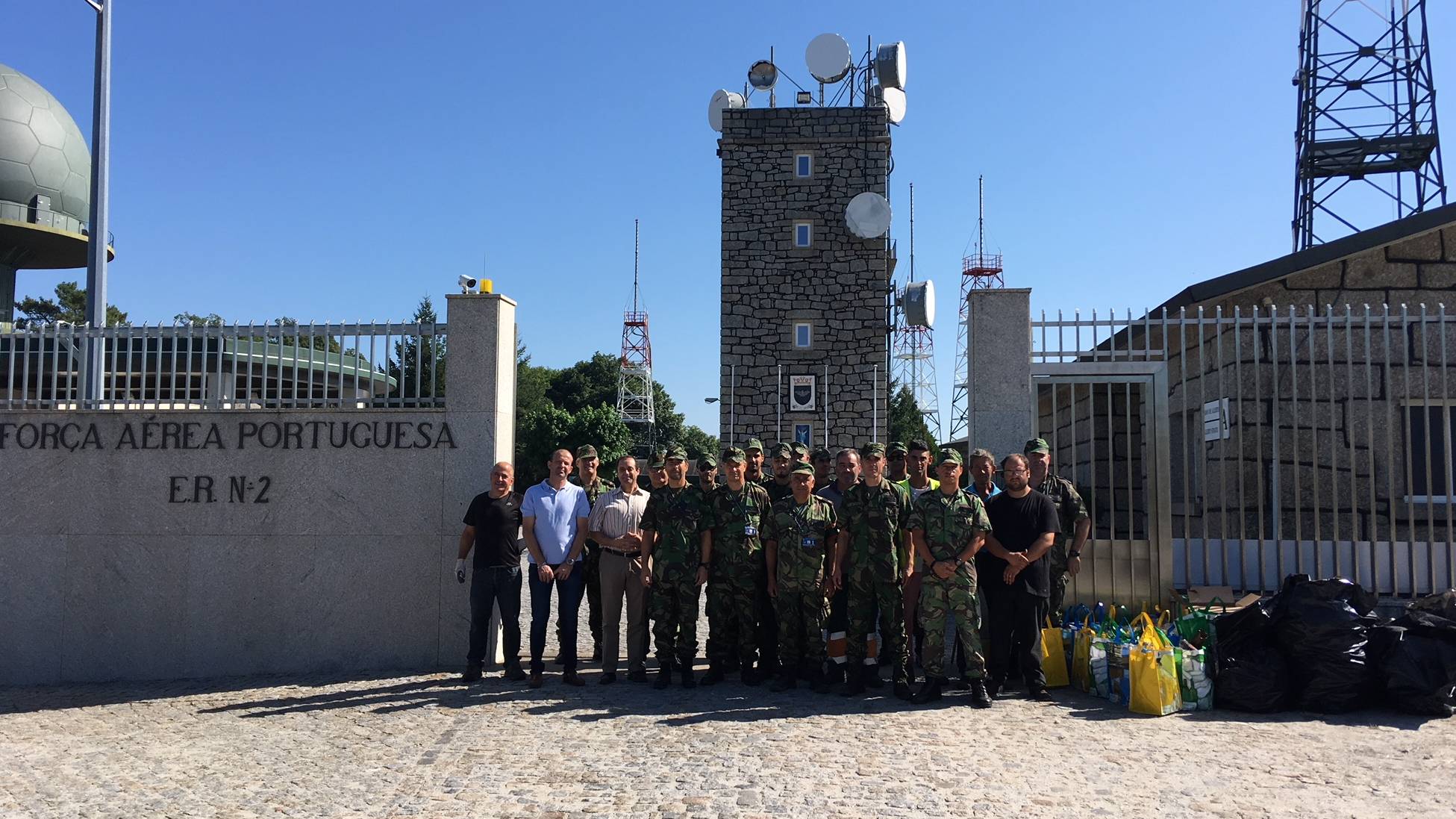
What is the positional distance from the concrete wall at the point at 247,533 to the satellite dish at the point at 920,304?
17.4m

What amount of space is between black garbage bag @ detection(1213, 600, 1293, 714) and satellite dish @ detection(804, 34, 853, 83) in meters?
26.2

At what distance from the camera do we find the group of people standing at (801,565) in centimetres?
662

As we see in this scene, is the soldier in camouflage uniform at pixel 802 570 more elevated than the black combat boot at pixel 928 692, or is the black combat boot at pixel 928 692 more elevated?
the soldier in camouflage uniform at pixel 802 570

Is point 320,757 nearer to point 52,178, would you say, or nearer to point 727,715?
point 727,715

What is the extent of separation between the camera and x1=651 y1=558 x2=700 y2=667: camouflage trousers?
7125 millimetres

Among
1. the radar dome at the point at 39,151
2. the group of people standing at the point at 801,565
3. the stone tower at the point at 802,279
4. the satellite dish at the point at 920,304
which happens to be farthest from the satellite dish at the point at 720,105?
the group of people standing at the point at 801,565

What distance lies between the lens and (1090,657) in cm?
676

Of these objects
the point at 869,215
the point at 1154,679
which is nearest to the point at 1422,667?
the point at 1154,679

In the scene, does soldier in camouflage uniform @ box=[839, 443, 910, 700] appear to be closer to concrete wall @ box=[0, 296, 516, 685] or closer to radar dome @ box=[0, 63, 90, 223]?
concrete wall @ box=[0, 296, 516, 685]

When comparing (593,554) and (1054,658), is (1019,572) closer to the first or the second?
(1054,658)

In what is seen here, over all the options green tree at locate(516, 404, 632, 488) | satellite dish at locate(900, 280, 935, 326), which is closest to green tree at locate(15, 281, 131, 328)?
green tree at locate(516, 404, 632, 488)

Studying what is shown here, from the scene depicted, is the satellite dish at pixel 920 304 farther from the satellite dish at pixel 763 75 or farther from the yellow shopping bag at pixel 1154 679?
the yellow shopping bag at pixel 1154 679

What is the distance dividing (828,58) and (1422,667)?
27.0 meters

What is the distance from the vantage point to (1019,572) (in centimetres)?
662
